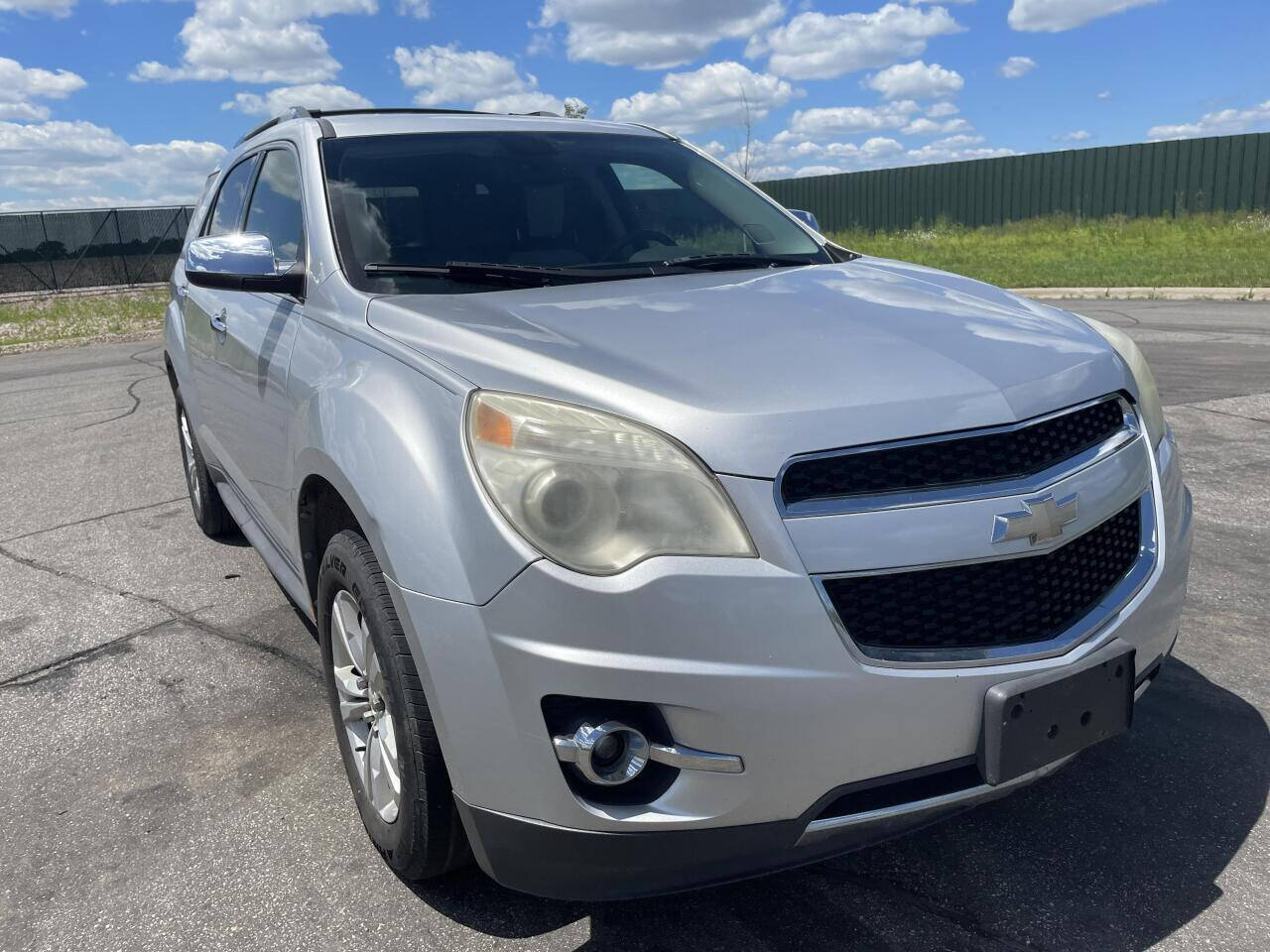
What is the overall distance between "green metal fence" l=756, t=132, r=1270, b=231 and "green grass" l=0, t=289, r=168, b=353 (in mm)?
19872

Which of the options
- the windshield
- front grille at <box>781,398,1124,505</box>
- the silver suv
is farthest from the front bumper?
the windshield

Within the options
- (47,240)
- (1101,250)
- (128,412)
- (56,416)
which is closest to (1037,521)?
(128,412)

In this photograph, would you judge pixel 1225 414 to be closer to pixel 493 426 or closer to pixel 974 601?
pixel 974 601

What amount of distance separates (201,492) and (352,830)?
296 cm

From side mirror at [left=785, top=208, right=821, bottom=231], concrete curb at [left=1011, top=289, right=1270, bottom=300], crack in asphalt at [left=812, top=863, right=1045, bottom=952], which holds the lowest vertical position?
concrete curb at [left=1011, top=289, right=1270, bottom=300]

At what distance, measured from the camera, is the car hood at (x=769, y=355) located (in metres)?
1.98

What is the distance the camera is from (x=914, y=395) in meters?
2.04

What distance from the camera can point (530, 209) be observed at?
11.0 ft

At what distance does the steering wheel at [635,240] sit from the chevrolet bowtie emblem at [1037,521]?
164 cm

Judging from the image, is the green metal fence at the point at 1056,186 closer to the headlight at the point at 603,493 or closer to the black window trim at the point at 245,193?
the black window trim at the point at 245,193

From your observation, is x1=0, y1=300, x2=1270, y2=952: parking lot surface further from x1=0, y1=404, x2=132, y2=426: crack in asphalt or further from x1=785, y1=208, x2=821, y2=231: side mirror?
x1=0, y1=404, x2=132, y2=426: crack in asphalt

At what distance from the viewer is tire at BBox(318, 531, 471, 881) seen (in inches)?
84.1

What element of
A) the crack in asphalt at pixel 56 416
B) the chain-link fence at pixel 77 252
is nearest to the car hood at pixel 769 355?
the crack in asphalt at pixel 56 416

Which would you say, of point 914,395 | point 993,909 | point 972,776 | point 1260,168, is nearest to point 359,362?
point 914,395
